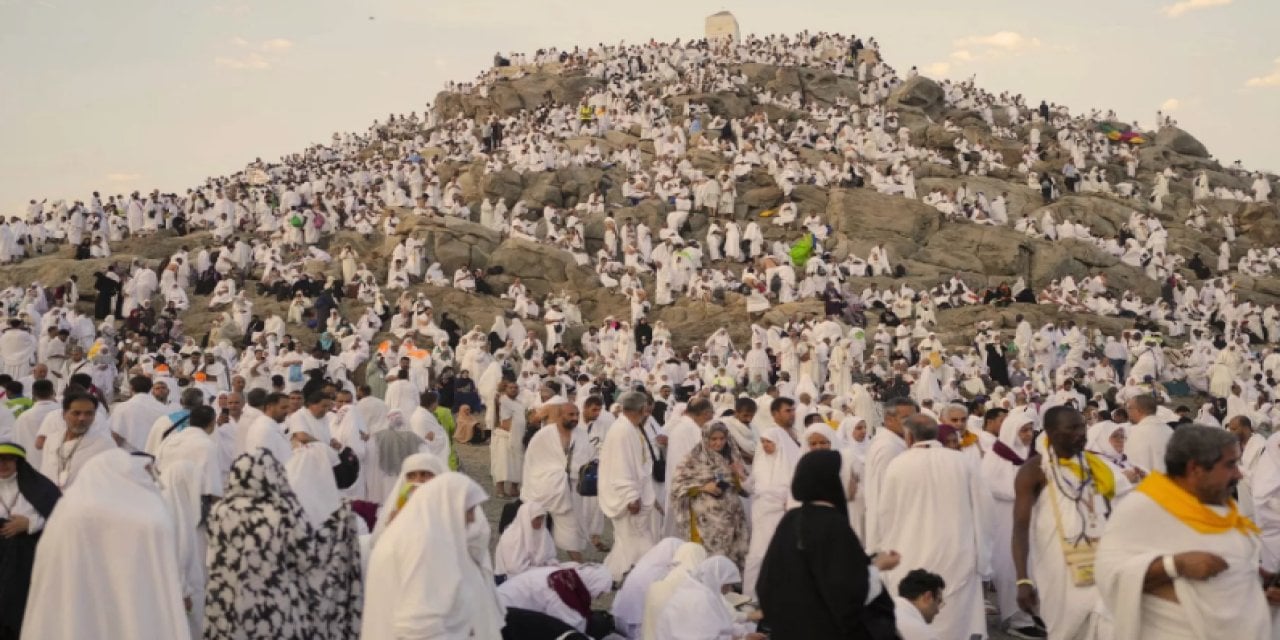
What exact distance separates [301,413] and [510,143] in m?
35.0

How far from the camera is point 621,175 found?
39.1 metres

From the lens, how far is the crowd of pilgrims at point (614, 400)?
527 centimetres

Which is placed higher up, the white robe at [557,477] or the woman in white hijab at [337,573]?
the woman in white hijab at [337,573]

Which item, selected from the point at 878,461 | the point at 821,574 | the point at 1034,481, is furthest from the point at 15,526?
the point at 878,461

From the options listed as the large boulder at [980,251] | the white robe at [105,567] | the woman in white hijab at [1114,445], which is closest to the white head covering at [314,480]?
the white robe at [105,567]

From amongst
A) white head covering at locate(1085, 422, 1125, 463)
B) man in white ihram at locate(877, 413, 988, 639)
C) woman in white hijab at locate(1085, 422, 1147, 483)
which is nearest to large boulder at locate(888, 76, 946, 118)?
white head covering at locate(1085, 422, 1125, 463)

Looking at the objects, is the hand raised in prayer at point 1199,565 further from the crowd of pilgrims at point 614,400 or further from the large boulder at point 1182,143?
the large boulder at point 1182,143

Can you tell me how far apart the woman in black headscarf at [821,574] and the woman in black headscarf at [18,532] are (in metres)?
3.82

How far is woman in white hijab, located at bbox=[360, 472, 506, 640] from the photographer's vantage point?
485cm

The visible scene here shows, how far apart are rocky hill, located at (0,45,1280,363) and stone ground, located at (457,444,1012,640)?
9993 mm

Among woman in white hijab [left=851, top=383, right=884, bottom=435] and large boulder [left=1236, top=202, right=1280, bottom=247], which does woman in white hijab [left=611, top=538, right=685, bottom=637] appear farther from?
large boulder [left=1236, top=202, right=1280, bottom=247]

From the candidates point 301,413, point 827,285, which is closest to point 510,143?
point 827,285

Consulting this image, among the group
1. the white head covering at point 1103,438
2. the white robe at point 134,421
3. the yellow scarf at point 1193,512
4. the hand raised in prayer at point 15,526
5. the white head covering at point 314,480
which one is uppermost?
the yellow scarf at point 1193,512

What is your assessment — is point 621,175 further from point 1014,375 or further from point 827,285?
point 1014,375
